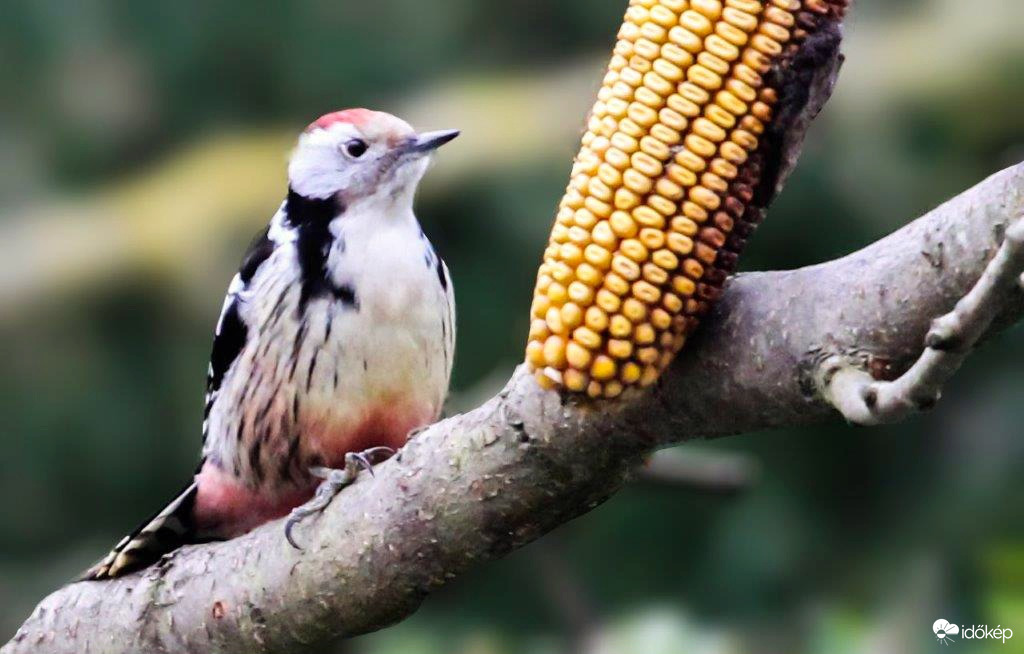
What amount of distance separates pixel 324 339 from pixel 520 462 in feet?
1.57

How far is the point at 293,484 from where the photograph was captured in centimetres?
132

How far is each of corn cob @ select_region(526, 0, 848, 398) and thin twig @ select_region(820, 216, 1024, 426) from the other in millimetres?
127

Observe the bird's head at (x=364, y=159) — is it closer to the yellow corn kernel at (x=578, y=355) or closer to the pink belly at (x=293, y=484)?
the pink belly at (x=293, y=484)

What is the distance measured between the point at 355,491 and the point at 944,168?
3.21 ft

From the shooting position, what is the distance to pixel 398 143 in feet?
4.39

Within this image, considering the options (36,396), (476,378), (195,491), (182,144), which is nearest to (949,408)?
(476,378)

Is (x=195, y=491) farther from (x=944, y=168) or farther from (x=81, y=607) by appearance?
(x=944, y=168)

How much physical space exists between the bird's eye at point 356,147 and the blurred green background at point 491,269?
38 centimetres

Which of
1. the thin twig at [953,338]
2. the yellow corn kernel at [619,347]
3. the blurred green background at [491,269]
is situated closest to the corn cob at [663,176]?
the yellow corn kernel at [619,347]

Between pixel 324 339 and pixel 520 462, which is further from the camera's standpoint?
pixel 324 339

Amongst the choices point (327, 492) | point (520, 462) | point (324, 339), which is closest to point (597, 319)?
point (520, 462)

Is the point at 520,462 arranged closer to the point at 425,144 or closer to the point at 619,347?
the point at 619,347

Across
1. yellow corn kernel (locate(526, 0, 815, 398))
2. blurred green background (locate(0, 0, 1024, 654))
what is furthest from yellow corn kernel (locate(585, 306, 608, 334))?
blurred green background (locate(0, 0, 1024, 654))

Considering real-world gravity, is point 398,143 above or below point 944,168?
above
